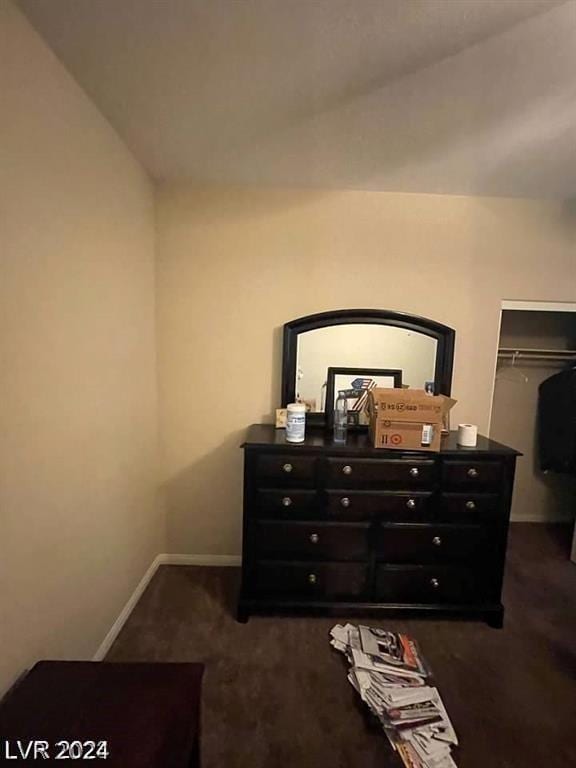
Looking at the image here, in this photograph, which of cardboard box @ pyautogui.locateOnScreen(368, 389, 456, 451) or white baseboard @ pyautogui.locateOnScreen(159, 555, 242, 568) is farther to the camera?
white baseboard @ pyautogui.locateOnScreen(159, 555, 242, 568)

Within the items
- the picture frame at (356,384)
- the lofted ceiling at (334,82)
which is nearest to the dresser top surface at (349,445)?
the picture frame at (356,384)

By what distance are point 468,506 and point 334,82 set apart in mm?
2016

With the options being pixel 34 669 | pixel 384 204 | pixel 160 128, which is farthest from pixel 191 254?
pixel 34 669

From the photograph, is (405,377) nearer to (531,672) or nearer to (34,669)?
(531,672)

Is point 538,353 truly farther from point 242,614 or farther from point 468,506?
point 242,614

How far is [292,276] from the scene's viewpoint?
94.6 inches

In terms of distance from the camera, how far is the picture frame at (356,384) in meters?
2.40

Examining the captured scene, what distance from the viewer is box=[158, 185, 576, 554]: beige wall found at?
2363 millimetres

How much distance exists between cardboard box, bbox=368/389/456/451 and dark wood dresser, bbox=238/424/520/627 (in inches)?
2.1

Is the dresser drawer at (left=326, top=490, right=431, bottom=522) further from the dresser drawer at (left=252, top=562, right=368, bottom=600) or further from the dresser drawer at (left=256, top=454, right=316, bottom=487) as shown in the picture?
the dresser drawer at (left=252, top=562, right=368, bottom=600)

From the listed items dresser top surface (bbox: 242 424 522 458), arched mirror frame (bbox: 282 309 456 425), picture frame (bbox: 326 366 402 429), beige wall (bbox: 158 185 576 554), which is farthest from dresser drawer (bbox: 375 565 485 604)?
beige wall (bbox: 158 185 576 554)

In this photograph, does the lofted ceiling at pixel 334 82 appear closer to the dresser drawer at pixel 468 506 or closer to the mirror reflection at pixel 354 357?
the mirror reflection at pixel 354 357

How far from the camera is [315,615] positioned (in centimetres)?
209

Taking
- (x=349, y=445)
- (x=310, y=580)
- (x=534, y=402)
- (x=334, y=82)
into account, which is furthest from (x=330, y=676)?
(x=534, y=402)
